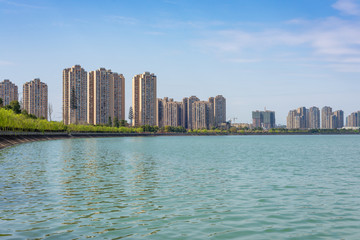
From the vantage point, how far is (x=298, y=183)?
1022 inches

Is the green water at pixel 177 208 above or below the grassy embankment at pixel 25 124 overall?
below

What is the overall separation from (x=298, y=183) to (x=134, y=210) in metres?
14.0

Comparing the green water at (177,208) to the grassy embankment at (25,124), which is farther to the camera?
the grassy embankment at (25,124)

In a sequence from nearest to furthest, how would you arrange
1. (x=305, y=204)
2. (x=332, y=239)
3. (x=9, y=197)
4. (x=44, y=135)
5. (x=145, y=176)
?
(x=332, y=239), (x=305, y=204), (x=9, y=197), (x=145, y=176), (x=44, y=135)

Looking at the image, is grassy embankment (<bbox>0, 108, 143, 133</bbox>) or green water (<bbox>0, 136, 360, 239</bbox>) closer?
green water (<bbox>0, 136, 360, 239</bbox>)

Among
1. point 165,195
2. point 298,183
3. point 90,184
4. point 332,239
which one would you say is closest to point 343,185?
point 298,183

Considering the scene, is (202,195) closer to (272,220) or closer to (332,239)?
(272,220)

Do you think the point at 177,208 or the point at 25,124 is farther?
the point at 25,124

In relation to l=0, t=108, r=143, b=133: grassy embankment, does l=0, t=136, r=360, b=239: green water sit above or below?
below

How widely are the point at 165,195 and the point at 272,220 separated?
7.37 metres

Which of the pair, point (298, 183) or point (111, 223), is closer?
point (111, 223)

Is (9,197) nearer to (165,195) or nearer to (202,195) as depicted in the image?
(165,195)

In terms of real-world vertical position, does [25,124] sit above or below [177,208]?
above

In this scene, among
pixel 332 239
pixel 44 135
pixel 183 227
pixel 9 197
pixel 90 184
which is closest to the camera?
pixel 332 239
